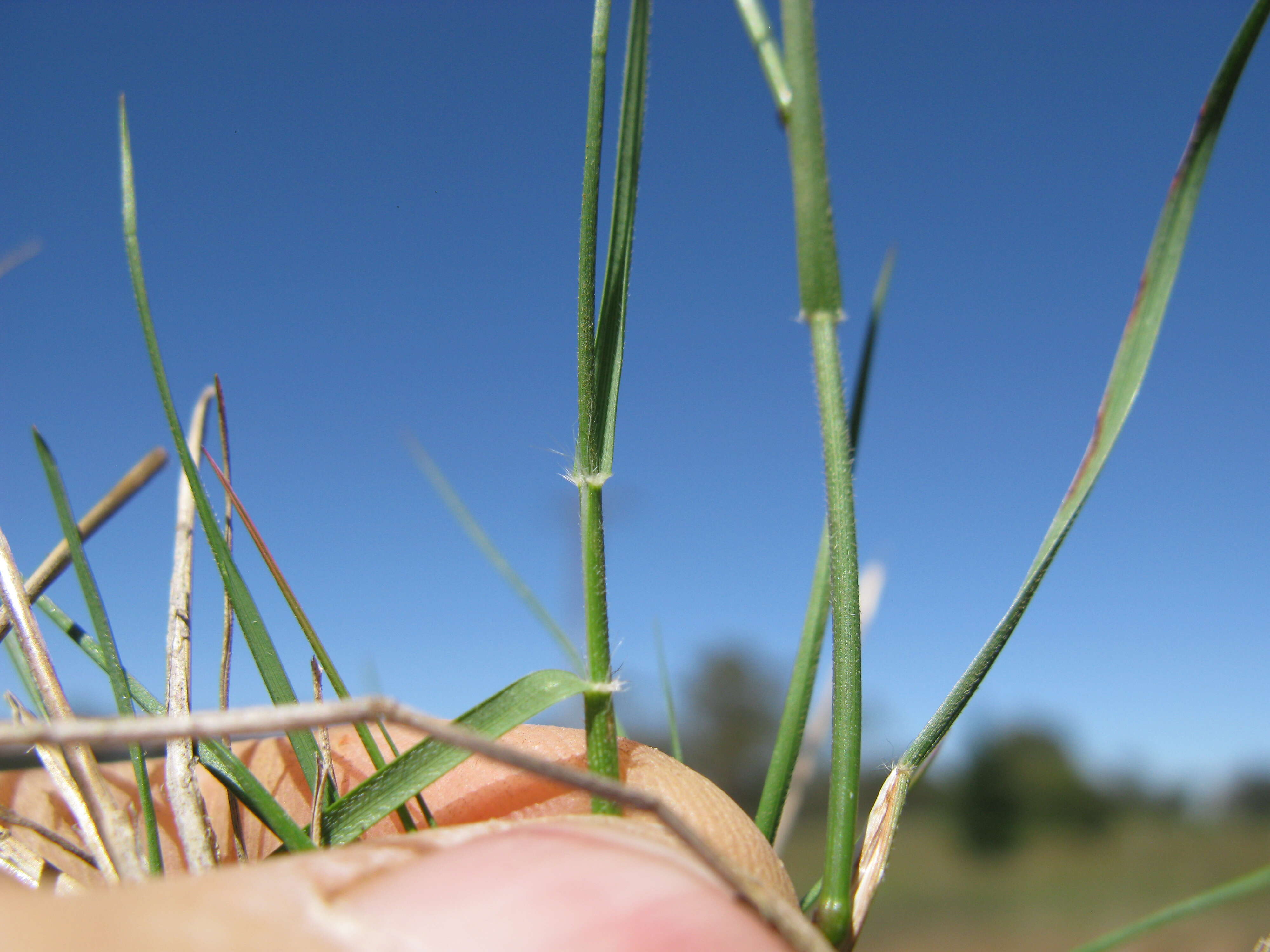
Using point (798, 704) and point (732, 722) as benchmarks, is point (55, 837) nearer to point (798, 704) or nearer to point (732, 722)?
point (798, 704)

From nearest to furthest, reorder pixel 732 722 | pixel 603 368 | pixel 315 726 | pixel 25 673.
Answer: pixel 315 726 < pixel 603 368 < pixel 25 673 < pixel 732 722

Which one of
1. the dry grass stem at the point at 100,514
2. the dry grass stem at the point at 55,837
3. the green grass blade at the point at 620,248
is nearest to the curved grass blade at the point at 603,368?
the green grass blade at the point at 620,248

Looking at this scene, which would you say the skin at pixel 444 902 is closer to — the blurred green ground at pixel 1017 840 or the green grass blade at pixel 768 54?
the green grass blade at pixel 768 54

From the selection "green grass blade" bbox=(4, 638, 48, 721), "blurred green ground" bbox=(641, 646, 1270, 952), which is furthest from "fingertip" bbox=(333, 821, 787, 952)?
"blurred green ground" bbox=(641, 646, 1270, 952)

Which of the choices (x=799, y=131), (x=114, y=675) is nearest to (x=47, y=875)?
(x=114, y=675)

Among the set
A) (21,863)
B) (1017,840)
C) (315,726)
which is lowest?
(1017,840)

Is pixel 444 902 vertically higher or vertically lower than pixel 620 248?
lower

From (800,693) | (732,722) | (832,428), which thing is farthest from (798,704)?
(732,722)

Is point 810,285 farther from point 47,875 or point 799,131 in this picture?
point 47,875
